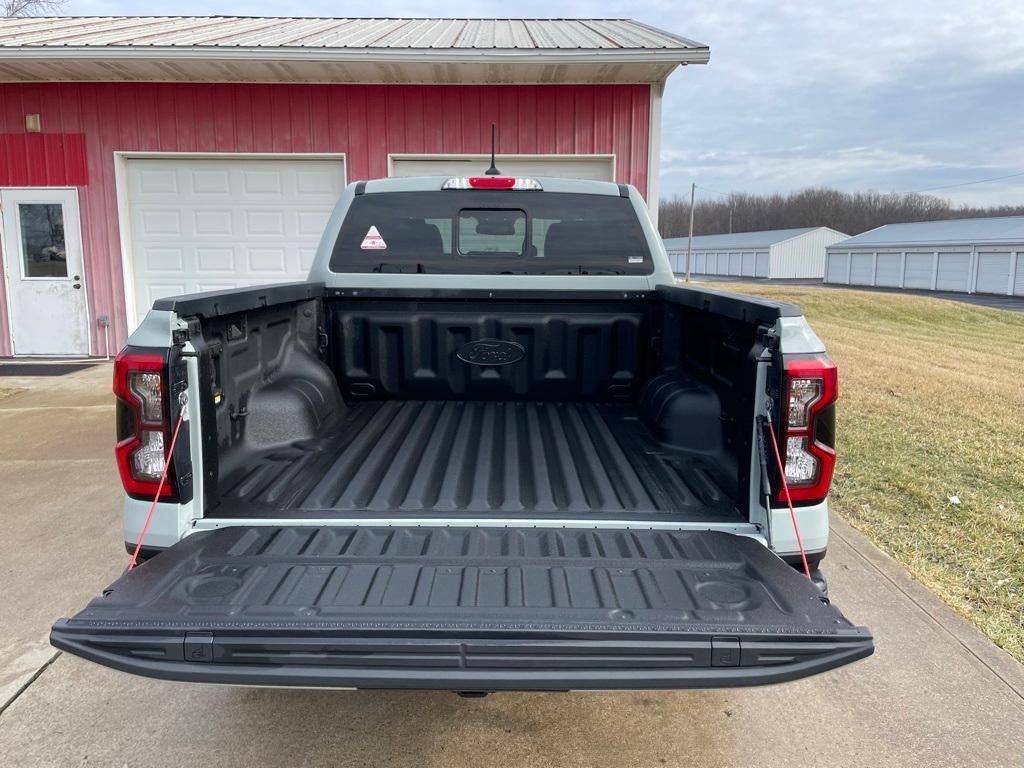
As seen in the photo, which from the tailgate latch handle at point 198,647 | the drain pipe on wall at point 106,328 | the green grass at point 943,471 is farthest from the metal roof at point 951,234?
the tailgate latch handle at point 198,647

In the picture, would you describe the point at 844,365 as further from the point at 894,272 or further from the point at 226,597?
the point at 894,272

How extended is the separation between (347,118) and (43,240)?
4473 millimetres

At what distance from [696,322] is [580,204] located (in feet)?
3.49

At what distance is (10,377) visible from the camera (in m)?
8.95

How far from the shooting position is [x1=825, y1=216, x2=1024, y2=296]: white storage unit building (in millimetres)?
36969

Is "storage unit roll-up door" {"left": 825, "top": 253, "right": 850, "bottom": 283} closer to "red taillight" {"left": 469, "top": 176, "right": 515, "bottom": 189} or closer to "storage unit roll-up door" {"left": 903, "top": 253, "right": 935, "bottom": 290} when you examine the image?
"storage unit roll-up door" {"left": 903, "top": 253, "right": 935, "bottom": 290}

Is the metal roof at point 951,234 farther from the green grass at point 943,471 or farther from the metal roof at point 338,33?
the metal roof at point 338,33

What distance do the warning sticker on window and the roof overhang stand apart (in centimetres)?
523

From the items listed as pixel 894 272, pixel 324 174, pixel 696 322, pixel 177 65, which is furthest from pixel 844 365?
pixel 894 272

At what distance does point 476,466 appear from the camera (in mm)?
2957

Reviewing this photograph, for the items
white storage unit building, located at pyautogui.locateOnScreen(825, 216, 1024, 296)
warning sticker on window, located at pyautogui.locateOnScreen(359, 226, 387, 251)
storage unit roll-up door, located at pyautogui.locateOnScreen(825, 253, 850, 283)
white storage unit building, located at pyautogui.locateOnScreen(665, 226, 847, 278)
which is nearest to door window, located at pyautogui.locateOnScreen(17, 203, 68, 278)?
warning sticker on window, located at pyautogui.locateOnScreen(359, 226, 387, 251)

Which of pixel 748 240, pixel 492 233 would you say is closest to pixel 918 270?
pixel 748 240

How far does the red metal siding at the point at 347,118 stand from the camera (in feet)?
30.3

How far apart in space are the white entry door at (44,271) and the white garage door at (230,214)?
87 cm
